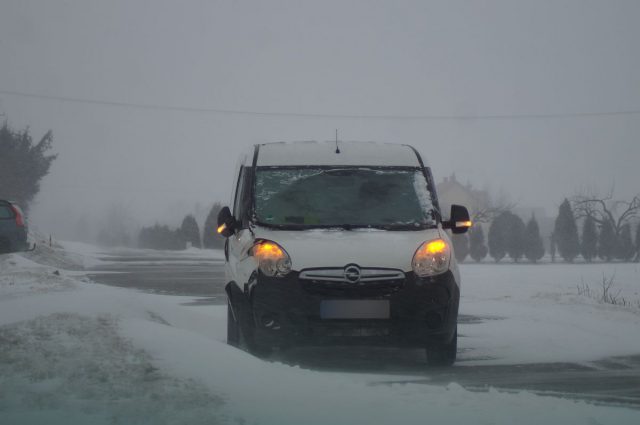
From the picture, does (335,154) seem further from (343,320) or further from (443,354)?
(443,354)

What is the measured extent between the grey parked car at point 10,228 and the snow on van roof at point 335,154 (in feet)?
47.5

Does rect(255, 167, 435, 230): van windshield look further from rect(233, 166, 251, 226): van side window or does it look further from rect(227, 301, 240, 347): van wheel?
rect(227, 301, 240, 347): van wheel

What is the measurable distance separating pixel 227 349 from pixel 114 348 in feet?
2.59

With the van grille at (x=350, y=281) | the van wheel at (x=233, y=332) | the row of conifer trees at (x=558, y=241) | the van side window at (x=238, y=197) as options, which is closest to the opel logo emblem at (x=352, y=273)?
the van grille at (x=350, y=281)

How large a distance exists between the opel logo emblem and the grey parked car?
16.4 m

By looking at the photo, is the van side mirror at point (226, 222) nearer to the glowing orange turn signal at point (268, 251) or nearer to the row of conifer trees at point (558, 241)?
the glowing orange turn signal at point (268, 251)

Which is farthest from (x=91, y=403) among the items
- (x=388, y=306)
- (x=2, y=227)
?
(x=2, y=227)

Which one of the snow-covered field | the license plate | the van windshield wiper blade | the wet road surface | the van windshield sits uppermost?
the van windshield

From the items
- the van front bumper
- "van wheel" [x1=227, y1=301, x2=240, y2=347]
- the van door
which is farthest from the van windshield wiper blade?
"van wheel" [x1=227, y1=301, x2=240, y2=347]

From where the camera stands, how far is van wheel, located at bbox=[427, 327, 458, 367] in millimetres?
6750

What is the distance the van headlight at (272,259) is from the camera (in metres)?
6.19

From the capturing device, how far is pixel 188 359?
5043 mm

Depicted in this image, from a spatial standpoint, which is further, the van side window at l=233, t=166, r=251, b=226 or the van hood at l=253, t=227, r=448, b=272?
the van side window at l=233, t=166, r=251, b=226

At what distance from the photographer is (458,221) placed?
284 inches
